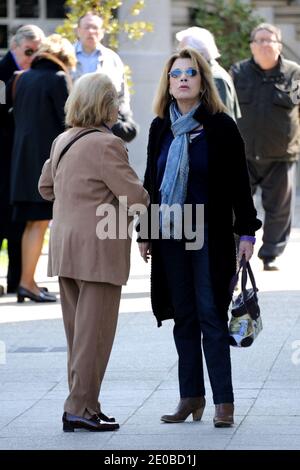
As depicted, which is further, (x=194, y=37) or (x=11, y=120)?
(x=11, y=120)

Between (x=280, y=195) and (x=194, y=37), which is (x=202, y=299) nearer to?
(x=194, y=37)

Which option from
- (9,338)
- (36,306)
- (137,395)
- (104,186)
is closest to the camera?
(104,186)

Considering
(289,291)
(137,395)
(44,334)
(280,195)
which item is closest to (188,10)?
(280,195)

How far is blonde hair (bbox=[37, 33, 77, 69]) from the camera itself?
33.6ft

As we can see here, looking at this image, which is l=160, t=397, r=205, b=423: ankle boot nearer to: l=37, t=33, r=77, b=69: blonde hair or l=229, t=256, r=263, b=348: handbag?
l=229, t=256, r=263, b=348: handbag

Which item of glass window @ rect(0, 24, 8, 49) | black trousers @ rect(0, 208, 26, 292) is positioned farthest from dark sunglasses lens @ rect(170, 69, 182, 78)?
glass window @ rect(0, 24, 8, 49)

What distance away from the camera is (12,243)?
11016 mm

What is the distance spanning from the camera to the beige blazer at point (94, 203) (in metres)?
6.60

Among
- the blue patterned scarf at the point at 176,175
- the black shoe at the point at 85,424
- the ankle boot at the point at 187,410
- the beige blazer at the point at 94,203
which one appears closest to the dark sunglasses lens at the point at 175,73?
the blue patterned scarf at the point at 176,175

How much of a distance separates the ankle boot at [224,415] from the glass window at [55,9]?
43.7 ft

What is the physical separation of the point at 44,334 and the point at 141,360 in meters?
1.16

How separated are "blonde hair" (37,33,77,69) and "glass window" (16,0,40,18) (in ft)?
30.4

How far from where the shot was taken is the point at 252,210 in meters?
6.75

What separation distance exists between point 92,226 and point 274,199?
218 inches
